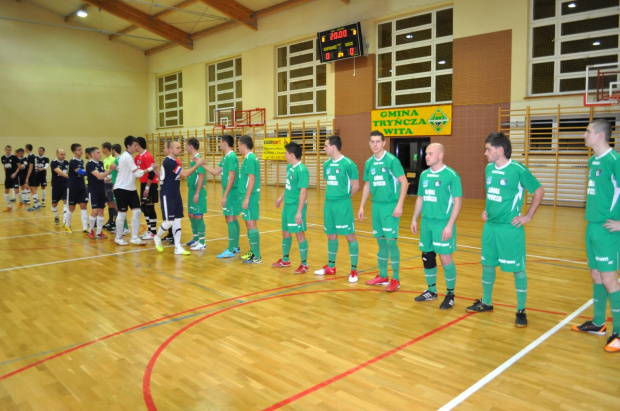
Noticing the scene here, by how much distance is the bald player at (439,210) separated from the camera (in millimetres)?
4738

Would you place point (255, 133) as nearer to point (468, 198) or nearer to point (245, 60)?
point (245, 60)

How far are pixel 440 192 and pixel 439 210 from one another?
0.61 ft

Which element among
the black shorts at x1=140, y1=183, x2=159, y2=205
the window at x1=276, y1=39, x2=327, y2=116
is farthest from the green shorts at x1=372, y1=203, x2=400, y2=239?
the window at x1=276, y1=39, x2=327, y2=116

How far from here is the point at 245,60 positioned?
78.1 ft

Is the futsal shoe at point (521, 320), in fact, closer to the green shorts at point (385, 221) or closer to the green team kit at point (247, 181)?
the green shorts at point (385, 221)

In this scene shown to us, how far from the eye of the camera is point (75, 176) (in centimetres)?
948

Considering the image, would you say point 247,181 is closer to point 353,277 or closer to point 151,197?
point 353,277

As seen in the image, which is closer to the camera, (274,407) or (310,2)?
(274,407)

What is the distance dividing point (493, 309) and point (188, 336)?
10.3ft

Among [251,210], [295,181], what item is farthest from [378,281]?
[251,210]

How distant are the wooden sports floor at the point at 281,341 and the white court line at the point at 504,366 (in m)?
0.01

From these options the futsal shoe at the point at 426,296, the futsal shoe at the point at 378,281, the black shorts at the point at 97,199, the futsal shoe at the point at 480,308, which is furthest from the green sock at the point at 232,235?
the futsal shoe at the point at 480,308

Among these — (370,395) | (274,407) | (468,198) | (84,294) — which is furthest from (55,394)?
(468,198)

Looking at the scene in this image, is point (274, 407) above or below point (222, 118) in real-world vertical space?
below
